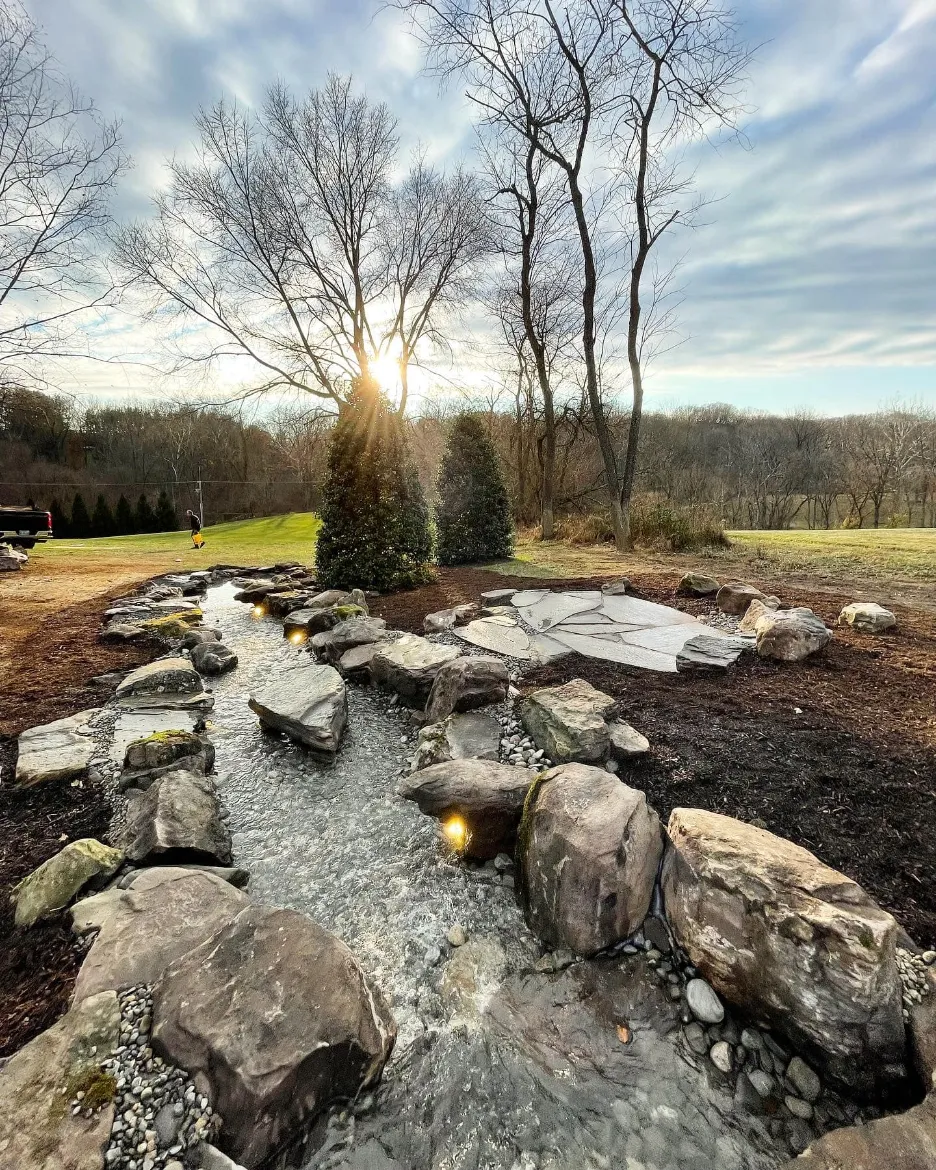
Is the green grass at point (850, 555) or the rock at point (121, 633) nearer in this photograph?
the rock at point (121, 633)

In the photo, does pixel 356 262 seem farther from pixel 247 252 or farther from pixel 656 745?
pixel 656 745

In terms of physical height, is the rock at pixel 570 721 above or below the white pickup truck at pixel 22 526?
below

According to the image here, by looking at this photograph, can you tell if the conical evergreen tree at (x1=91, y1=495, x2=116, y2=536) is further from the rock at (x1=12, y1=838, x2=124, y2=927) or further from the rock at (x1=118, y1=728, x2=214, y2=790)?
the rock at (x1=12, y1=838, x2=124, y2=927)

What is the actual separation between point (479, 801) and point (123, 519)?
26.9 metres

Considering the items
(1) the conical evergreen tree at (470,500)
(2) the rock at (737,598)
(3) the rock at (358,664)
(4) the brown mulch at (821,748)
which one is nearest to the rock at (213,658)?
(3) the rock at (358,664)

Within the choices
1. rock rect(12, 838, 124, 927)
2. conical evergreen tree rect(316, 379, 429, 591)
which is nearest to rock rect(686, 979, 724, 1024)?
rock rect(12, 838, 124, 927)

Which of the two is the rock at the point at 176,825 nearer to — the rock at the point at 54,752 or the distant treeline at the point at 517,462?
the rock at the point at 54,752

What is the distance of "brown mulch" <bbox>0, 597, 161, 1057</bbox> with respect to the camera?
1452mm

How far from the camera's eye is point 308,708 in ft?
10.1

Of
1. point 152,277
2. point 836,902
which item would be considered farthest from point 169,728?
point 152,277

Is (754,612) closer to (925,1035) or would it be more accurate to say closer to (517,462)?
(925,1035)

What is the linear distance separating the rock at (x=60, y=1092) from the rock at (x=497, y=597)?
4389mm

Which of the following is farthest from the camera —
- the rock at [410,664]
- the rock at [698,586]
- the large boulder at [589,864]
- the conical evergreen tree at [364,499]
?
the conical evergreen tree at [364,499]

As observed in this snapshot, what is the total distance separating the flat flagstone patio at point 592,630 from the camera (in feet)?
12.7
